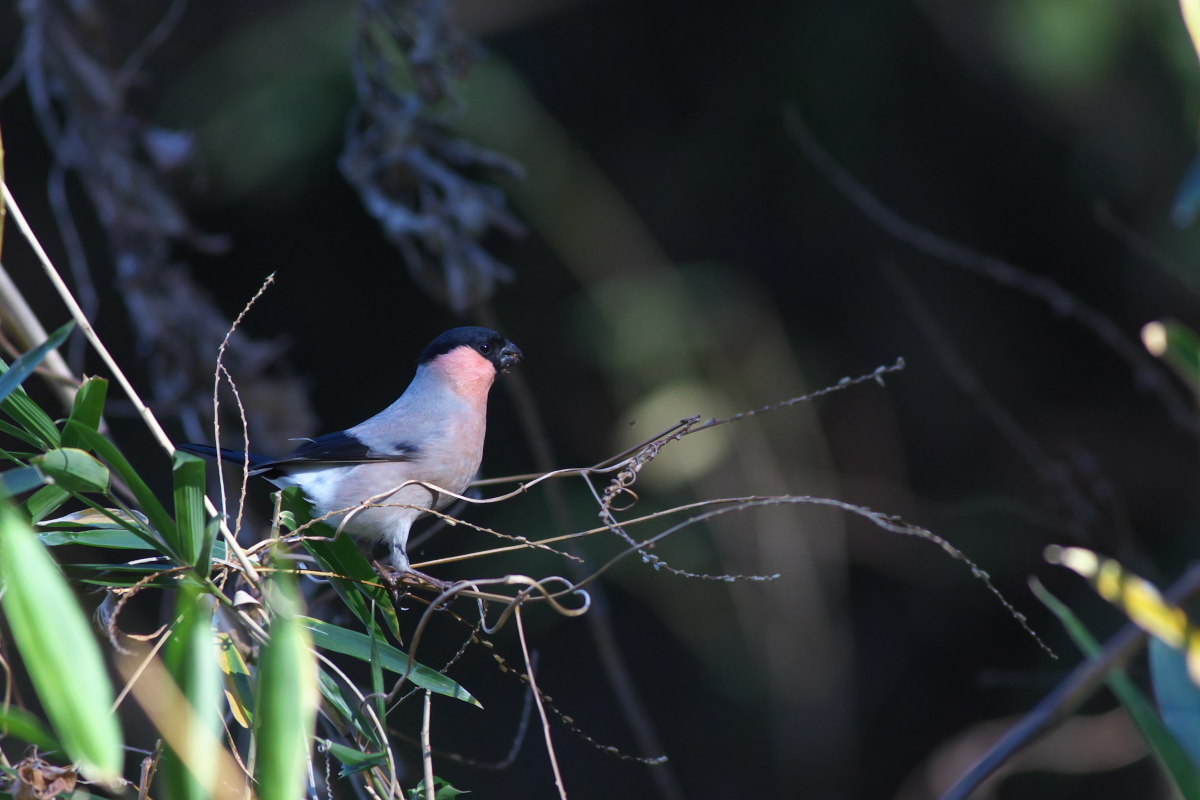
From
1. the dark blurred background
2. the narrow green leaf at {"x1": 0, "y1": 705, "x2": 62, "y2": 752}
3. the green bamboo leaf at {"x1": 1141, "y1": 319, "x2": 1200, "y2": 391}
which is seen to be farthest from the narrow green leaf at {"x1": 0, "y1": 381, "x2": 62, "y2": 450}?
the dark blurred background

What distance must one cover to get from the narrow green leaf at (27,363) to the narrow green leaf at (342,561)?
35 cm

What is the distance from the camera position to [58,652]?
71cm

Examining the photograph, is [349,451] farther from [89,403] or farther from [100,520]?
[89,403]

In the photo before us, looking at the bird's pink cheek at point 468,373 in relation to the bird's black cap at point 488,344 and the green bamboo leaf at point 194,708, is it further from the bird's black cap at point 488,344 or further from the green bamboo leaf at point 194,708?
the green bamboo leaf at point 194,708

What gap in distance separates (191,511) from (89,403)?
0.15m

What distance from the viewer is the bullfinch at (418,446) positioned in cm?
195

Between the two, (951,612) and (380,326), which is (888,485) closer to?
(951,612)

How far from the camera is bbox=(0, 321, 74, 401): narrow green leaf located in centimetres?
96

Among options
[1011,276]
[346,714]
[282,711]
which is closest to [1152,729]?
[282,711]

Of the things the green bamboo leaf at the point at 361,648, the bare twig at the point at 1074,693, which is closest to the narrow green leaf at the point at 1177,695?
the bare twig at the point at 1074,693

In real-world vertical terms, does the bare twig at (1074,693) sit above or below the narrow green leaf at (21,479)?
below

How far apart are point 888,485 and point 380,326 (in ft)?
6.01

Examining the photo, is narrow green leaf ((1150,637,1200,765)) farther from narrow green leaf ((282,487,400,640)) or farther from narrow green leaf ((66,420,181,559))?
narrow green leaf ((66,420,181,559))

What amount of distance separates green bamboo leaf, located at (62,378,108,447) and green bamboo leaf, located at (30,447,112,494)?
1.3 inches
